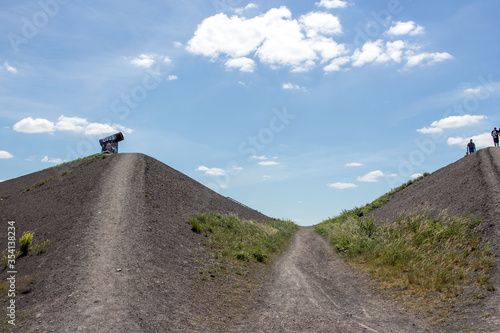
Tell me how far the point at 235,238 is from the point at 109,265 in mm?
8394

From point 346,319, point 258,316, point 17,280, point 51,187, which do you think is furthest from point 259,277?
point 51,187

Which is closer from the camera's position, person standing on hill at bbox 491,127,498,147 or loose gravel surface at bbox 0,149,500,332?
loose gravel surface at bbox 0,149,500,332

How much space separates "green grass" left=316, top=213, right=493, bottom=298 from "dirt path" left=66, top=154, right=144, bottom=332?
28.7 ft

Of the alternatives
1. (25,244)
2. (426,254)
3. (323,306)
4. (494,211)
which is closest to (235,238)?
(323,306)

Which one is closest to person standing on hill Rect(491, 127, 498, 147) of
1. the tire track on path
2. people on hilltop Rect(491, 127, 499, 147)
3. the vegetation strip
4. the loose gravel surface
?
people on hilltop Rect(491, 127, 499, 147)

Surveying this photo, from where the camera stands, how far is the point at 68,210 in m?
16.9

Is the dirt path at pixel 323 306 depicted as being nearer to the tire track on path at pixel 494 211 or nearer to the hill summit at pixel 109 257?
the tire track on path at pixel 494 211

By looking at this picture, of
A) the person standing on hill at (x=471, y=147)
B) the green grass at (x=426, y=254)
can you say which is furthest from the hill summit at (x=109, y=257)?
the person standing on hill at (x=471, y=147)

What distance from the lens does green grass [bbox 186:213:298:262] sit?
16188mm

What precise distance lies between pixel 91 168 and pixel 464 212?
24.1 meters

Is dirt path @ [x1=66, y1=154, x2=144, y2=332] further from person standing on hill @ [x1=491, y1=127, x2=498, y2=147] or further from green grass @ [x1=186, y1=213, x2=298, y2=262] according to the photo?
person standing on hill @ [x1=491, y1=127, x2=498, y2=147]

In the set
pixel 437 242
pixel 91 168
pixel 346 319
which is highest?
pixel 91 168

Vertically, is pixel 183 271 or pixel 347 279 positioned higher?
pixel 183 271

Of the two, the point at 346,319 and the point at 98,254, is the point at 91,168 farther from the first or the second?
the point at 346,319
